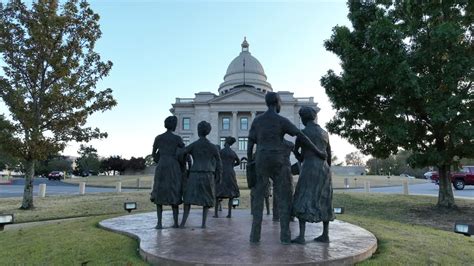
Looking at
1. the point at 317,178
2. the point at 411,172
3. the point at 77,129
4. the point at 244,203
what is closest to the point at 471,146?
the point at 244,203

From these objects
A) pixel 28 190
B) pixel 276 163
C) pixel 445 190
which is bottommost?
pixel 28 190

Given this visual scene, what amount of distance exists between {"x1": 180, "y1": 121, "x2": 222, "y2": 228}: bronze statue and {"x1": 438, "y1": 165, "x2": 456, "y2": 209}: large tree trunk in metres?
11.8

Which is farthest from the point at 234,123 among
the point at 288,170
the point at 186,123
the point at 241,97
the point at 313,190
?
the point at 313,190

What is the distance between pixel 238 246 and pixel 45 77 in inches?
576

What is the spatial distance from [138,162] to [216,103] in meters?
19.1

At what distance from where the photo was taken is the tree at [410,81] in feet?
44.3

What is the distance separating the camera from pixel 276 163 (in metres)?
6.63

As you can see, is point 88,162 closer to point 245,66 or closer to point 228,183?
point 245,66

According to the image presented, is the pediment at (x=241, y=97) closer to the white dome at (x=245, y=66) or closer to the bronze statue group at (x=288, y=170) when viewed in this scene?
the white dome at (x=245, y=66)

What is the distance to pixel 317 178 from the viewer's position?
21.6 feet

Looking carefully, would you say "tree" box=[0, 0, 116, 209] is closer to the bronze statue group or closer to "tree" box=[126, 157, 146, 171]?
the bronze statue group

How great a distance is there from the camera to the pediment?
7506 cm

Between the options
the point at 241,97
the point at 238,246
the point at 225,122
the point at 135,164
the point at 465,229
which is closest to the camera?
the point at 238,246

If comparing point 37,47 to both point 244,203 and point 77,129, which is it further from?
point 244,203
